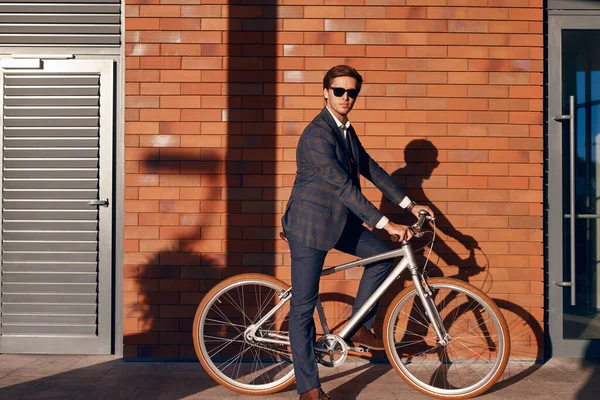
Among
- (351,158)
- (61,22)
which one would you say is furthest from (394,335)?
(61,22)

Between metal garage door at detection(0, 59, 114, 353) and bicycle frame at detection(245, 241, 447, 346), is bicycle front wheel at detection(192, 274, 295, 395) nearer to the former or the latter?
bicycle frame at detection(245, 241, 447, 346)

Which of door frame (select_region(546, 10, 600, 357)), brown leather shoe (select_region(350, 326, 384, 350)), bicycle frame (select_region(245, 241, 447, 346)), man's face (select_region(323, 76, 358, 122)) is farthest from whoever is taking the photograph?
door frame (select_region(546, 10, 600, 357))

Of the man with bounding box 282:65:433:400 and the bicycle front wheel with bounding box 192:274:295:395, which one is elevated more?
the man with bounding box 282:65:433:400

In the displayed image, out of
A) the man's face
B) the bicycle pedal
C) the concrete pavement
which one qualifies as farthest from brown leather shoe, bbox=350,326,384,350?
the man's face

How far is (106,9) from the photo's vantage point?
5.58 meters

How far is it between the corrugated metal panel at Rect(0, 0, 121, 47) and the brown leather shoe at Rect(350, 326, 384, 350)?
9.66 feet

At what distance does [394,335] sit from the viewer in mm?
4797

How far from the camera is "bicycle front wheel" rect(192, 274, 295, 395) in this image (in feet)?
15.0

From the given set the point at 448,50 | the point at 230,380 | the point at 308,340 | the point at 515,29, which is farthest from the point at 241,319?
the point at 515,29

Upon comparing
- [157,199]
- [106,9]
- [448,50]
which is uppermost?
[106,9]

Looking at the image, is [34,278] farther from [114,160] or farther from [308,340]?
[308,340]

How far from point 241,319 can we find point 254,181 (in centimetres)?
103

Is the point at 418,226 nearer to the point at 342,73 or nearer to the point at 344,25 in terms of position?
the point at 342,73

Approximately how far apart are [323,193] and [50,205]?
2489 millimetres
